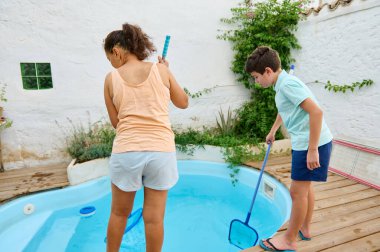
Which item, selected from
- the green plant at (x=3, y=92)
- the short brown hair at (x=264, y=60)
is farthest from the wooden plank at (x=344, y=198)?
the green plant at (x=3, y=92)

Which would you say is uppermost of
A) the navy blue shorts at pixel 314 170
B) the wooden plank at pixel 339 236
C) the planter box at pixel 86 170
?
the navy blue shorts at pixel 314 170

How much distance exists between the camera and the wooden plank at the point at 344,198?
→ 249cm

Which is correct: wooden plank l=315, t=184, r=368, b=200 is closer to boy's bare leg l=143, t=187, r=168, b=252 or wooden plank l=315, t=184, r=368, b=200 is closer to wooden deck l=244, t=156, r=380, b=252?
wooden deck l=244, t=156, r=380, b=252

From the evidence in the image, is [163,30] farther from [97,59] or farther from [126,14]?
[97,59]

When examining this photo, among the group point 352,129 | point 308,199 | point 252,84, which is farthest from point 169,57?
point 308,199

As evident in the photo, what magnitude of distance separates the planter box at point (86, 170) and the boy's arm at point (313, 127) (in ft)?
8.70

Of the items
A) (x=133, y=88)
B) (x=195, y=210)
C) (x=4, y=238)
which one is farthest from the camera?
(x=195, y=210)

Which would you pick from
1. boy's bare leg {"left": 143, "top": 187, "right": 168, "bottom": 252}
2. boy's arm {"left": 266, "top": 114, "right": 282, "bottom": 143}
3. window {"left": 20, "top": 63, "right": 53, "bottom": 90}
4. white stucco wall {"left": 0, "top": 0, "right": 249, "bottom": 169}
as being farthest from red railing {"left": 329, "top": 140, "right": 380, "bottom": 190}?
window {"left": 20, "top": 63, "right": 53, "bottom": 90}

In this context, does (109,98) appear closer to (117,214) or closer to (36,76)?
(117,214)

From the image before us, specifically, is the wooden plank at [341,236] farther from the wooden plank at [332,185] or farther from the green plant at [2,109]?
the green plant at [2,109]

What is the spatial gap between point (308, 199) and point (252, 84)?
10.5 feet

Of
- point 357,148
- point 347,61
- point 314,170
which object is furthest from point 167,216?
point 347,61

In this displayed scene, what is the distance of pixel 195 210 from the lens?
10.2 ft

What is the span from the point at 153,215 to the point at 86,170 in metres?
2.18
